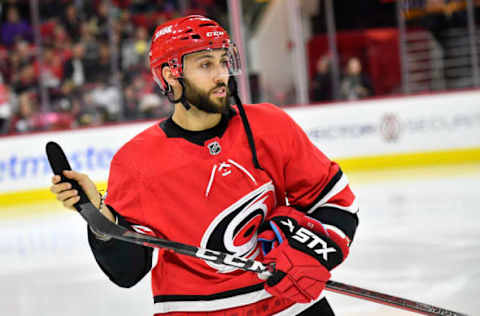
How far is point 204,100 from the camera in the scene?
1.38 m

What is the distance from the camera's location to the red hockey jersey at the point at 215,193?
4.39ft

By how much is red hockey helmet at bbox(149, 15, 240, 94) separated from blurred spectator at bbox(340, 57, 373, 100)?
5440 millimetres

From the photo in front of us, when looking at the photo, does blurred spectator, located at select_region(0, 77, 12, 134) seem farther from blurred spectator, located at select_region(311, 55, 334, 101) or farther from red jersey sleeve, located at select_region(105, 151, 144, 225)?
red jersey sleeve, located at select_region(105, 151, 144, 225)

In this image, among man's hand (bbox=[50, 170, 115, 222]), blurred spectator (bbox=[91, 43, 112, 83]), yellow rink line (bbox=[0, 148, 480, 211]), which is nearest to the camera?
man's hand (bbox=[50, 170, 115, 222])

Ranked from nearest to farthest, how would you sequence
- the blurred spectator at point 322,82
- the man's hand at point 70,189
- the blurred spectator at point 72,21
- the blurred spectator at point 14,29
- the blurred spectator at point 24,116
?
the man's hand at point 70,189 → the blurred spectator at point 24,116 → the blurred spectator at point 322,82 → the blurred spectator at point 14,29 → the blurred spectator at point 72,21

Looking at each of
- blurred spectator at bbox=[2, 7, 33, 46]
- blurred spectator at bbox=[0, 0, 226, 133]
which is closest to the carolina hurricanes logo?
blurred spectator at bbox=[0, 0, 226, 133]

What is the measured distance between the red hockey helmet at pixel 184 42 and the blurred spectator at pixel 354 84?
214 inches

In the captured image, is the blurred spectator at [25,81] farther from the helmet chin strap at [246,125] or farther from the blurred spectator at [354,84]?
the helmet chin strap at [246,125]

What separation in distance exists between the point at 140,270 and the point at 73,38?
6404 millimetres

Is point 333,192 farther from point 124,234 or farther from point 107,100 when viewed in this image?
point 107,100

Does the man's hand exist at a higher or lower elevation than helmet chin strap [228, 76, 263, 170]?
lower

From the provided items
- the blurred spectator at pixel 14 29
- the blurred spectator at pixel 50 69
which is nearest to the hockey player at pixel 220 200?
the blurred spectator at pixel 50 69

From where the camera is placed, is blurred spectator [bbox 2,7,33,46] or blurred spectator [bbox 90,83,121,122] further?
blurred spectator [bbox 2,7,33,46]

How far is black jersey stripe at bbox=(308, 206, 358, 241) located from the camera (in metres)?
1.37
